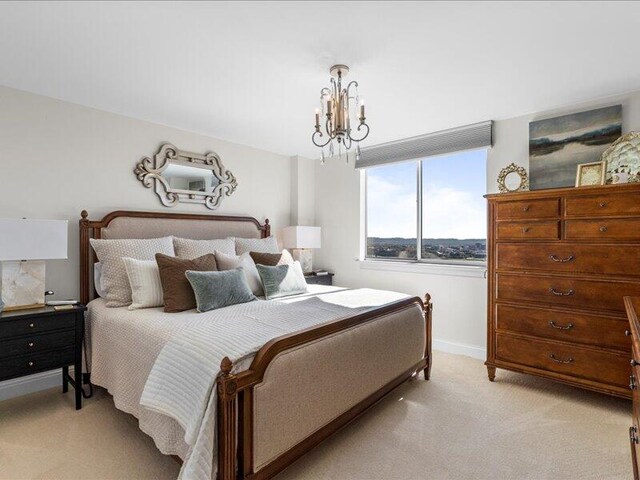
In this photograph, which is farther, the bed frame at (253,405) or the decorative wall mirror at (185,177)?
the decorative wall mirror at (185,177)

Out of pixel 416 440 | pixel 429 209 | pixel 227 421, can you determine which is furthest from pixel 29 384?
pixel 429 209

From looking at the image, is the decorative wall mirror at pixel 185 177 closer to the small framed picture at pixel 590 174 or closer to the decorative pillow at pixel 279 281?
the decorative pillow at pixel 279 281

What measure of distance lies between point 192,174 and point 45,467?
2692 mm

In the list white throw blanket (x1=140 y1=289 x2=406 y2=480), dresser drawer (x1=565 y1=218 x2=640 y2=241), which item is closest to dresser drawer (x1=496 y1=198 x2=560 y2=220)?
dresser drawer (x1=565 y1=218 x2=640 y2=241)

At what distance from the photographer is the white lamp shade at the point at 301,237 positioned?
4.32m

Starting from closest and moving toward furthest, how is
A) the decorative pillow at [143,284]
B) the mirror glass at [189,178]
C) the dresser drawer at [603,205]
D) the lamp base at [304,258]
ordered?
1. the dresser drawer at [603,205]
2. the decorative pillow at [143,284]
3. the mirror glass at [189,178]
4. the lamp base at [304,258]

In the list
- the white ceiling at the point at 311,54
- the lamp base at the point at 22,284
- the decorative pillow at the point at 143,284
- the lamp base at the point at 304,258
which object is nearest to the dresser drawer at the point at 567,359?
the white ceiling at the point at 311,54

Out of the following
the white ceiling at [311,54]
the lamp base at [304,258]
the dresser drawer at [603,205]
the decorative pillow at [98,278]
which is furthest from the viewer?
the lamp base at [304,258]

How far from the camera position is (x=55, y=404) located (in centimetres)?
261

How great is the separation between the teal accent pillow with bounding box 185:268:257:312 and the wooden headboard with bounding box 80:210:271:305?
3.43 ft

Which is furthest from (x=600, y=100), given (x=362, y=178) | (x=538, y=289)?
(x=362, y=178)

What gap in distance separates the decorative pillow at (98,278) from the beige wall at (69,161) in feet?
0.57

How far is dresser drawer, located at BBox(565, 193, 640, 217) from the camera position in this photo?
2393 mm

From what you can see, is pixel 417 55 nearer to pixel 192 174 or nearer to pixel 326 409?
pixel 326 409
